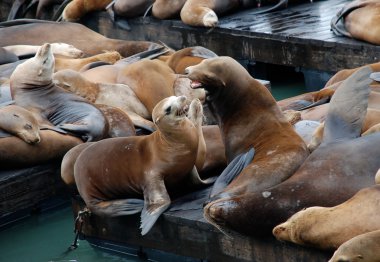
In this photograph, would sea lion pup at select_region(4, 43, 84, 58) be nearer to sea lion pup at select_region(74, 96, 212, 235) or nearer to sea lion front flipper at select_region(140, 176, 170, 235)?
sea lion pup at select_region(74, 96, 212, 235)

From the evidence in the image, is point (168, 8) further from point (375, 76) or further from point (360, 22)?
point (375, 76)

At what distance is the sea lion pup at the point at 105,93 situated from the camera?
27.0 feet

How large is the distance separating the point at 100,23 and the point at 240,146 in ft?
23.5

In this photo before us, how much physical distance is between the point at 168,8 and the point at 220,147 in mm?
5373

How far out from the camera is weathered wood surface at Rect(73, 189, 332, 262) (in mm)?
5430

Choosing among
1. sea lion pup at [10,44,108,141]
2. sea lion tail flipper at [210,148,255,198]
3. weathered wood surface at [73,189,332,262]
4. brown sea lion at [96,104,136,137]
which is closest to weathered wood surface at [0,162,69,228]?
sea lion pup at [10,44,108,141]

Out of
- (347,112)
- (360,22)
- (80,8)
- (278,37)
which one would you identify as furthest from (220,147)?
(80,8)

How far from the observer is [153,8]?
11.9 meters

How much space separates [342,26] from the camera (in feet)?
31.6

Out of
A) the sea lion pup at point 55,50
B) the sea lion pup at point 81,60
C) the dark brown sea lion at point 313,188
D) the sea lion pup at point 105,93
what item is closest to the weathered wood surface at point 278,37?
the sea lion pup at point 81,60

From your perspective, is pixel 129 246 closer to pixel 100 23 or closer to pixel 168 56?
pixel 168 56

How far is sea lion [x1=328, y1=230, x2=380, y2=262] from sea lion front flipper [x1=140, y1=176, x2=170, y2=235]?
1.83 m

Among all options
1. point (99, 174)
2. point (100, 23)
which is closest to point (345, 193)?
point (99, 174)

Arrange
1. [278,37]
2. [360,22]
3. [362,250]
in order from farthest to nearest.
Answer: [278,37]
[360,22]
[362,250]
